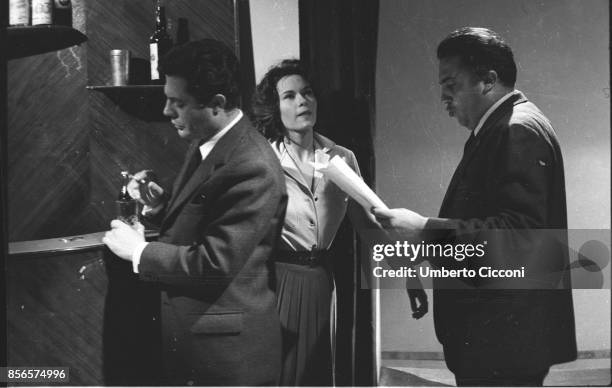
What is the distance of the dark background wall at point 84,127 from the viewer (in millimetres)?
2150

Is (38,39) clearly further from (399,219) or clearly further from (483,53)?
(483,53)

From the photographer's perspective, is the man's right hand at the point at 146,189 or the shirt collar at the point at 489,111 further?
the man's right hand at the point at 146,189

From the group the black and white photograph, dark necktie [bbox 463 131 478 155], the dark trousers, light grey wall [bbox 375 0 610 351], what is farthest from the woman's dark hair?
the dark trousers

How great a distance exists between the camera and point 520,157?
6.34 ft

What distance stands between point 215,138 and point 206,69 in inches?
10.2

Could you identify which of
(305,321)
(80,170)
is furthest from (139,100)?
(305,321)

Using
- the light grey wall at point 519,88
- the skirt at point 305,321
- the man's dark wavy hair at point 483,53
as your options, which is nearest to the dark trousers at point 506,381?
the light grey wall at point 519,88

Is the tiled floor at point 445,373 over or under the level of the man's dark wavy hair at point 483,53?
under

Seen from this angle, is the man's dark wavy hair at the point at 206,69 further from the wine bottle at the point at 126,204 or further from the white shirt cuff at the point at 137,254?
the white shirt cuff at the point at 137,254

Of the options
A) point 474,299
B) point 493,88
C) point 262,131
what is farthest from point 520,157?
point 262,131

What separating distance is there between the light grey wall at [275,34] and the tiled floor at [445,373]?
122cm

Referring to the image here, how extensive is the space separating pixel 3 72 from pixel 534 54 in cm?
203

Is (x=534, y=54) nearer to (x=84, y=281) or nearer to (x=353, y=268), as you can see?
(x=353, y=268)

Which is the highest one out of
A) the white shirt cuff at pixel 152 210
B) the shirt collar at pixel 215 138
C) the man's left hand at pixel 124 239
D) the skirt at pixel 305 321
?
the shirt collar at pixel 215 138
